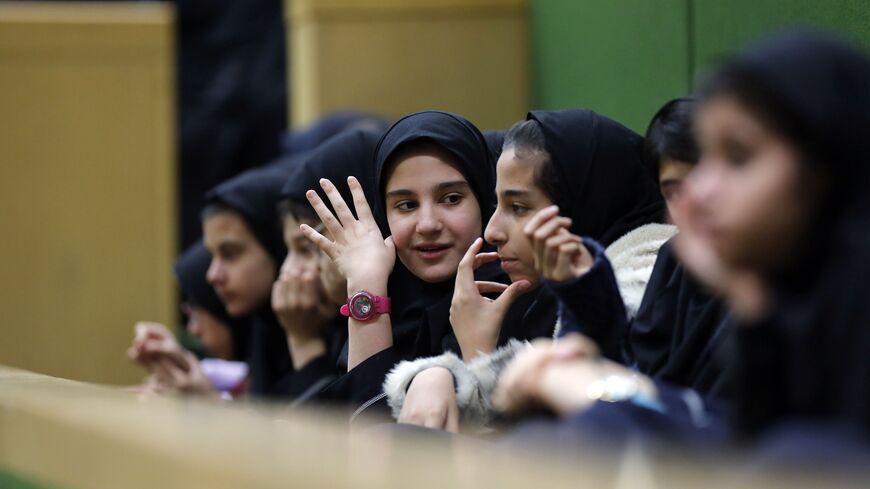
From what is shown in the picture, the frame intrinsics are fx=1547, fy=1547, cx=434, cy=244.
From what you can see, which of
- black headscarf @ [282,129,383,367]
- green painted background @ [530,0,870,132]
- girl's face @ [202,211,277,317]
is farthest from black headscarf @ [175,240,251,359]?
black headscarf @ [282,129,383,367]

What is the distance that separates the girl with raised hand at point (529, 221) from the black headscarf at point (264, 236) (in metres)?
2.31

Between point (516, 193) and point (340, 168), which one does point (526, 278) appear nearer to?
point (516, 193)

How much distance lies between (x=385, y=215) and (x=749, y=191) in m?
2.03

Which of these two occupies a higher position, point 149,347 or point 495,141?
point 495,141

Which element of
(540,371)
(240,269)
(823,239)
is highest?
(823,239)

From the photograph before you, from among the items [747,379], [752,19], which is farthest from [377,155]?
[747,379]

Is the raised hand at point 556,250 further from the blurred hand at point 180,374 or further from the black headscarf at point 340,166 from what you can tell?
the blurred hand at point 180,374

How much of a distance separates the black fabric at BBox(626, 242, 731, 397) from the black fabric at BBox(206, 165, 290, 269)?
2819 millimetres

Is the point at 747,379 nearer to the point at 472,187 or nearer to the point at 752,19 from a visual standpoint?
the point at 472,187

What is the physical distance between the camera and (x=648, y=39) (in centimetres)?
538

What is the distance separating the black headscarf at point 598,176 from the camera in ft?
11.6

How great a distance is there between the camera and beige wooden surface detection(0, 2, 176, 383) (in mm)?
8242

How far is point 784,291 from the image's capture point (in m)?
1.98

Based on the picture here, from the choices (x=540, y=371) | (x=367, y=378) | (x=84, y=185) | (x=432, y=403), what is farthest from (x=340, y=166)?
(x=84, y=185)
